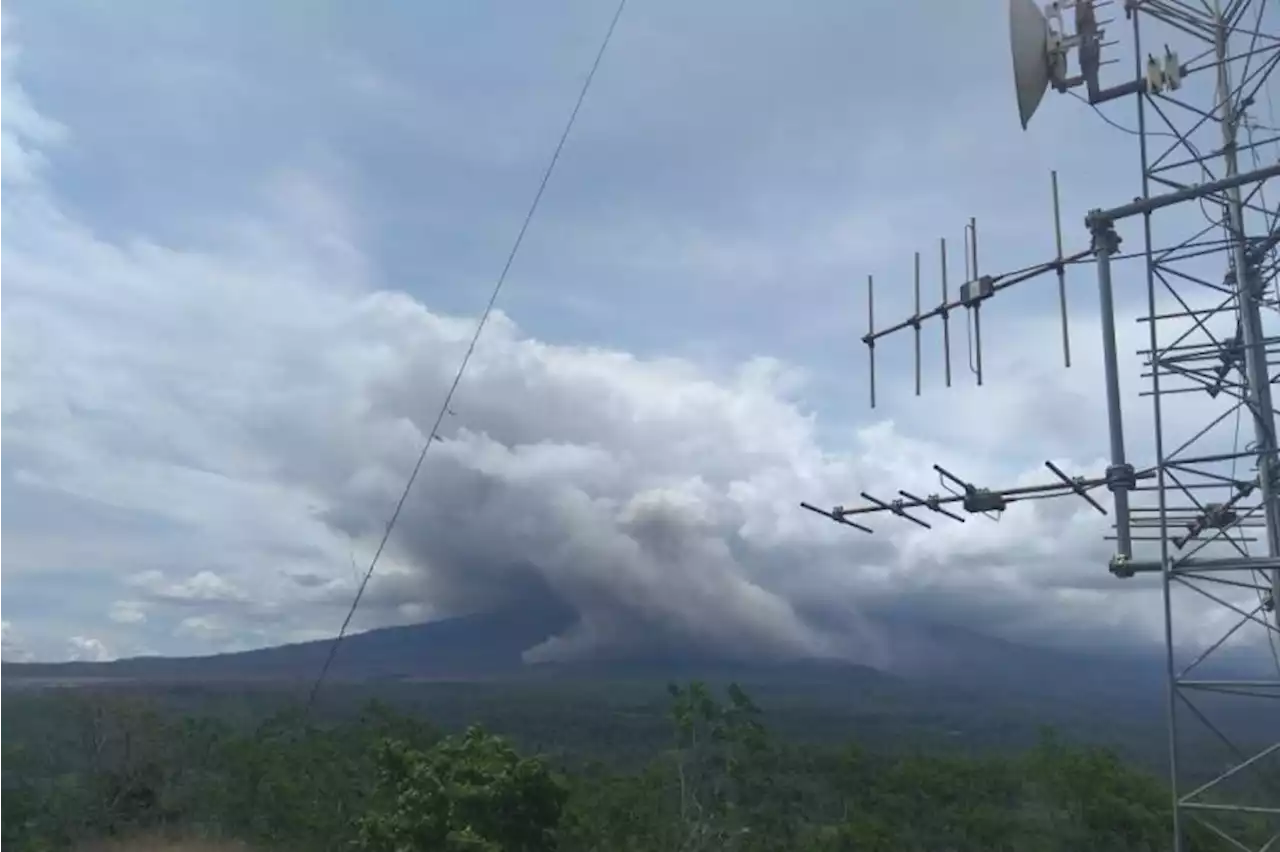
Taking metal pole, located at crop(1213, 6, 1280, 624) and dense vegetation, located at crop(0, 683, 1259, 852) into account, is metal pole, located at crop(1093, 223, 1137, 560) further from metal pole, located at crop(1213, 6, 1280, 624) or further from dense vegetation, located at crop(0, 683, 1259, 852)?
dense vegetation, located at crop(0, 683, 1259, 852)

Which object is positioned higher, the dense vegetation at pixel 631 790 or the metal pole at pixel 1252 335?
the metal pole at pixel 1252 335

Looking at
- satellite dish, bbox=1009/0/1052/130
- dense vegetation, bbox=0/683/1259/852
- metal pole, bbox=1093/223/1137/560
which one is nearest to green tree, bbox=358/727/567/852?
dense vegetation, bbox=0/683/1259/852

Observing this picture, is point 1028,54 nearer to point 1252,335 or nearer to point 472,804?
point 1252,335

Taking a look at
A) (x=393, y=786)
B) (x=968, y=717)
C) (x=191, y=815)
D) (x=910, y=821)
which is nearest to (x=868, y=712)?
(x=968, y=717)

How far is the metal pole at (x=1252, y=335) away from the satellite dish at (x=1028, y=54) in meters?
1.40

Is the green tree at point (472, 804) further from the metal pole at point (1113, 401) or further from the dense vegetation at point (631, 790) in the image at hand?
the metal pole at point (1113, 401)

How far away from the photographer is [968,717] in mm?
116750

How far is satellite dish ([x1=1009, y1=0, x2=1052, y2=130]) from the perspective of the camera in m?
8.45

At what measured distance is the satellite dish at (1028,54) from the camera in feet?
27.7

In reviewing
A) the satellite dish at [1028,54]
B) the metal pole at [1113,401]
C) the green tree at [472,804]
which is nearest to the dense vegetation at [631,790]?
the green tree at [472,804]

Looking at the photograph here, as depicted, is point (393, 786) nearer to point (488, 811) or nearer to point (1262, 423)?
point (488, 811)

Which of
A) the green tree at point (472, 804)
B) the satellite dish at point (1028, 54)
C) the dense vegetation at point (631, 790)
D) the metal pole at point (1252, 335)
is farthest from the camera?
the dense vegetation at point (631, 790)

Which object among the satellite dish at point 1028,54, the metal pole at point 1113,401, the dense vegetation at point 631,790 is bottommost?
the dense vegetation at point 631,790

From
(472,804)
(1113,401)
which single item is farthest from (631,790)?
(1113,401)
